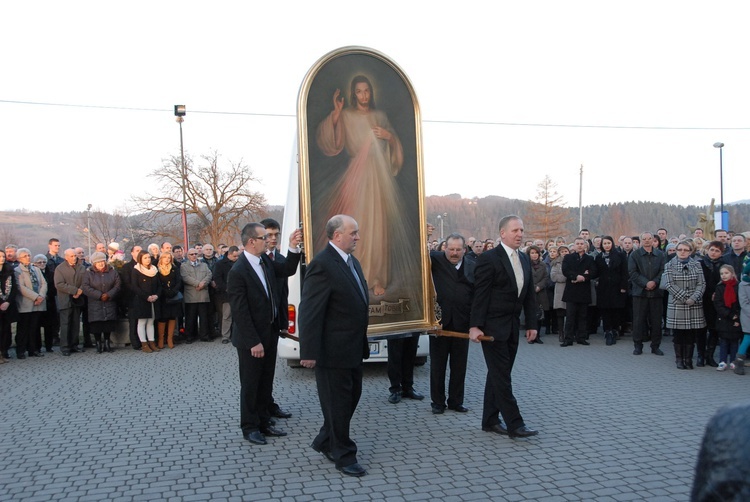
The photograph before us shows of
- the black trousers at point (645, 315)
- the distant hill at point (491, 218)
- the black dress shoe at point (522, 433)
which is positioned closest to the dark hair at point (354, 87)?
the black dress shoe at point (522, 433)

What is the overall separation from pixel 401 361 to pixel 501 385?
1843 millimetres

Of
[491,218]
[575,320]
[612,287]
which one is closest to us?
[612,287]

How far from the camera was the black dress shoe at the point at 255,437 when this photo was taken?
6102 millimetres

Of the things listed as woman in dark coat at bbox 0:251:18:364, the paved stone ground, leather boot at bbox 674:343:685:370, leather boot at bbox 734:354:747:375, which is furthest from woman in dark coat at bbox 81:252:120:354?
leather boot at bbox 734:354:747:375

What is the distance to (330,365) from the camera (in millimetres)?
5387

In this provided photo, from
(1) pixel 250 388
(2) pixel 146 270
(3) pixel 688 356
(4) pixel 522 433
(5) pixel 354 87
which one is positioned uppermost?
(5) pixel 354 87

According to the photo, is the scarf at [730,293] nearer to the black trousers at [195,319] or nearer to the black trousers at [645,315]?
the black trousers at [645,315]

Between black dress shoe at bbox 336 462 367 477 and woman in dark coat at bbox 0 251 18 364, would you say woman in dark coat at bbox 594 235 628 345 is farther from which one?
woman in dark coat at bbox 0 251 18 364

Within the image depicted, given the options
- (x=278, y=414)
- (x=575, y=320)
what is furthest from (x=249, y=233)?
(x=575, y=320)

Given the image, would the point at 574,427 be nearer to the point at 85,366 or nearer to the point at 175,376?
the point at 175,376

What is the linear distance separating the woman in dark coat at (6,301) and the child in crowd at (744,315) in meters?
11.6

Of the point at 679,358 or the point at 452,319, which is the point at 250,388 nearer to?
the point at 452,319

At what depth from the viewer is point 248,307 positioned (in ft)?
20.2

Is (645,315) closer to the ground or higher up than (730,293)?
closer to the ground
